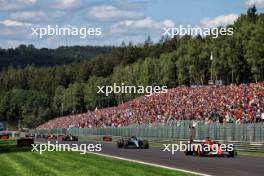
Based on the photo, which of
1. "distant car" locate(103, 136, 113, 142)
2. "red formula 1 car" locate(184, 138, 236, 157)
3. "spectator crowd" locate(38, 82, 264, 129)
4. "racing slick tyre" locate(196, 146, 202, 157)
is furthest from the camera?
"distant car" locate(103, 136, 113, 142)

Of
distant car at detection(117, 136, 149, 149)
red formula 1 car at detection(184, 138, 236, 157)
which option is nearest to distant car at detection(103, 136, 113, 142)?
distant car at detection(117, 136, 149, 149)

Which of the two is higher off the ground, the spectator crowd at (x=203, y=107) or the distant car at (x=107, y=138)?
the spectator crowd at (x=203, y=107)

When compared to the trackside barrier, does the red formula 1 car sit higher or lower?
lower

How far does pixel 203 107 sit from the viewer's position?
155ft

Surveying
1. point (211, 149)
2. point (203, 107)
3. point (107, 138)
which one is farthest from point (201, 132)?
point (107, 138)

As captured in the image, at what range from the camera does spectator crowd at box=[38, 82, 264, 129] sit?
4056 cm

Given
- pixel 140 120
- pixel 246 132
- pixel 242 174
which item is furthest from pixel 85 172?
pixel 140 120

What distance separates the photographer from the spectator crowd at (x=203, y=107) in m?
40.6

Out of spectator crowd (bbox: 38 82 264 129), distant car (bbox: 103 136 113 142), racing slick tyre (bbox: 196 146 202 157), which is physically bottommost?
distant car (bbox: 103 136 113 142)

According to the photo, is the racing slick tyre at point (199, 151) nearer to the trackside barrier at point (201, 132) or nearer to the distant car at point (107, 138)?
the trackside barrier at point (201, 132)

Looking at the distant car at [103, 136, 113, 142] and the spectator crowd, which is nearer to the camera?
the spectator crowd

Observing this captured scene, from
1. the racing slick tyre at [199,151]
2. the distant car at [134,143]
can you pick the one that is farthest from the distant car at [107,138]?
the racing slick tyre at [199,151]

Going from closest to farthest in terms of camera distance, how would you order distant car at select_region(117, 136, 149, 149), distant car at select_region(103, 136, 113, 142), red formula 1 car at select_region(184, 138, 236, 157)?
red formula 1 car at select_region(184, 138, 236, 157) → distant car at select_region(117, 136, 149, 149) → distant car at select_region(103, 136, 113, 142)

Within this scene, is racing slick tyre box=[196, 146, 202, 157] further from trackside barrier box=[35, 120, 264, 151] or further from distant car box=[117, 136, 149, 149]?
distant car box=[117, 136, 149, 149]
